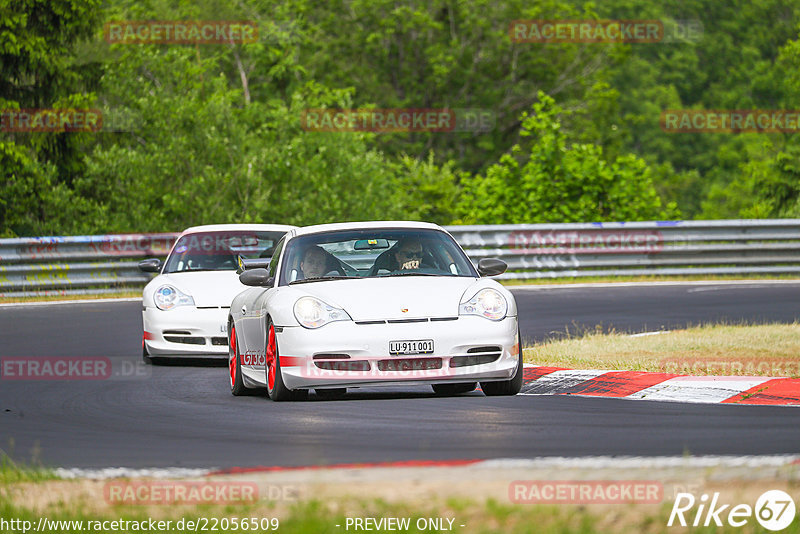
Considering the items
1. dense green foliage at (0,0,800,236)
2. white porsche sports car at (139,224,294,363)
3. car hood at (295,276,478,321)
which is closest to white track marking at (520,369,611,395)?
car hood at (295,276,478,321)

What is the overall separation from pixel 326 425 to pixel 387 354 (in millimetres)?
1075

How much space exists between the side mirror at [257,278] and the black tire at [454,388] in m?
1.55

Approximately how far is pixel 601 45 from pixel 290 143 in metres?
30.2

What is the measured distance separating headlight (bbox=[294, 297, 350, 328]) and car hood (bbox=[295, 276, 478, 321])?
0.15 feet

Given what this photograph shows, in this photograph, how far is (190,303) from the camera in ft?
47.7

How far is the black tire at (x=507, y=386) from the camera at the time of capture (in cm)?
1047

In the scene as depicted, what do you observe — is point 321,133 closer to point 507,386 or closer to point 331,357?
point 507,386

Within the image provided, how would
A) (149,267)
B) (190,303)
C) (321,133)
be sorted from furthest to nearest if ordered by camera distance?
→ (321,133) → (149,267) → (190,303)

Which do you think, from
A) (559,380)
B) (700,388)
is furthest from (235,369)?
Answer: (700,388)

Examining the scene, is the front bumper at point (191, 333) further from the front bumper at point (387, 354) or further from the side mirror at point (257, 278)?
the front bumper at point (387, 354)

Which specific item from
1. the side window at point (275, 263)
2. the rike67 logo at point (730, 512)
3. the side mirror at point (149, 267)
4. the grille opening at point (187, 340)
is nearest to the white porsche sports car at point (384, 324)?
the side window at point (275, 263)

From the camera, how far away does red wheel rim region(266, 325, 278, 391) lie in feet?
34.3

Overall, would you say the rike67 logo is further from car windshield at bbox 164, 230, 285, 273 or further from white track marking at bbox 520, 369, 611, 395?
car windshield at bbox 164, 230, 285, 273

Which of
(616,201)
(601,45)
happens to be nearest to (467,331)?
(616,201)
